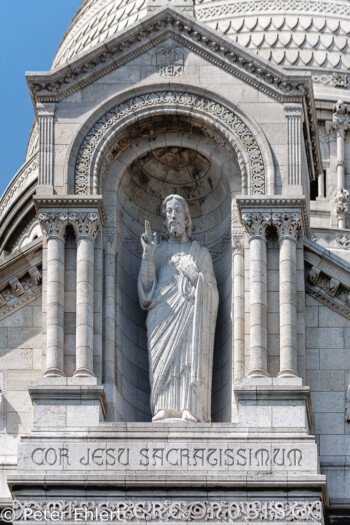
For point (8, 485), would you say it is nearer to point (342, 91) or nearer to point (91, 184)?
point (91, 184)

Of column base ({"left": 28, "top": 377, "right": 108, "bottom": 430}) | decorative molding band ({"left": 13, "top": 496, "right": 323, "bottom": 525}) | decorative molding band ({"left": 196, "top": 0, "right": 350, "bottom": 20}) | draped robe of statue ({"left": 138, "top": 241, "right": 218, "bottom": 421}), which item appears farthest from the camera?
decorative molding band ({"left": 196, "top": 0, "right": 350, "bottom": 20})

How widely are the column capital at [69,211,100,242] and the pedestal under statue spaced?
94cm

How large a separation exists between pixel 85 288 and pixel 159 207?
348cm

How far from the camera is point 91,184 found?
2120 inches

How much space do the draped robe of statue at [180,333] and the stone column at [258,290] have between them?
94 centimetres

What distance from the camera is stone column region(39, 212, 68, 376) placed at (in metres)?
52.3

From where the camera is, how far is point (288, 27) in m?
78.2

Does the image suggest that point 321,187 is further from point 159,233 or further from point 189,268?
point 189,268

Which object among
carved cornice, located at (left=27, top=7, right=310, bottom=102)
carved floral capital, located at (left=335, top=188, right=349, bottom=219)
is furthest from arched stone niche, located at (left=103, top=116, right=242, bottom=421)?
carved floral capital, located at (left=335, top=188, right=349, bottom=219)

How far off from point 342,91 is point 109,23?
26.0 feet

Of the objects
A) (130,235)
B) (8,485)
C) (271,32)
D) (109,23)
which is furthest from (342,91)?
(8,485)

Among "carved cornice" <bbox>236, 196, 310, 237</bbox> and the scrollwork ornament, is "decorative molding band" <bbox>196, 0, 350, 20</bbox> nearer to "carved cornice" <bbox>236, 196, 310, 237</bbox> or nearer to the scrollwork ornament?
"carved cornice" <bbox>236, 196, 310, 237</bbox>

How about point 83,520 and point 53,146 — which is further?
point 53,146

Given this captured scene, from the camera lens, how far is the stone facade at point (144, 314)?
5034cm
